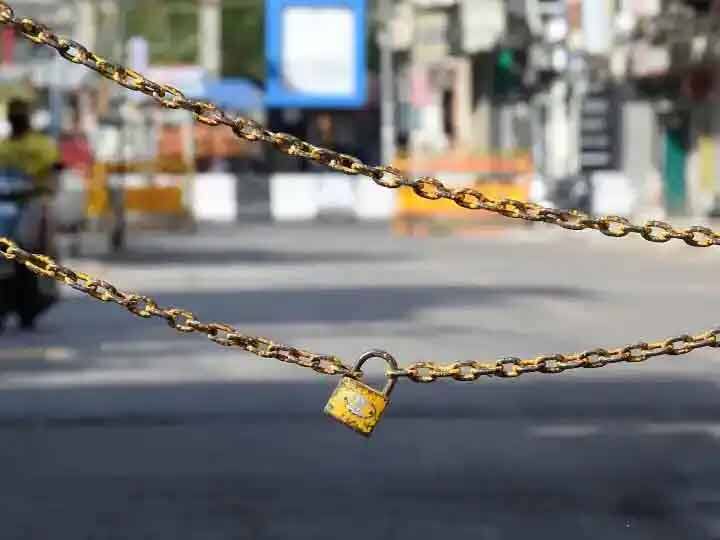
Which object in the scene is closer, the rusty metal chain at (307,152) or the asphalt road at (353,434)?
the rusty metal chain at (307,152)

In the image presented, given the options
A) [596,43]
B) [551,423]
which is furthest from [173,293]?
[596,43]

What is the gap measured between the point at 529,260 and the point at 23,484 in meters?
24.8

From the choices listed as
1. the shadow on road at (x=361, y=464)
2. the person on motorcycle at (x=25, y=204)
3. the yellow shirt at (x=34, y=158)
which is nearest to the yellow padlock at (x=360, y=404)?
the shadow on road at (x=361, y=464)

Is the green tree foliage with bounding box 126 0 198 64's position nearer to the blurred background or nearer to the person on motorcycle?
the blurred background

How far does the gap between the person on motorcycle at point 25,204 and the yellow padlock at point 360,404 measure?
1192 centimetres

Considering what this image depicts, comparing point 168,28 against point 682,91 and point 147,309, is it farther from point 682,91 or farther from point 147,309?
point 147,309

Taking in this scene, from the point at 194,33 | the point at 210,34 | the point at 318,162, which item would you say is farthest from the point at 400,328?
the point at 194,33

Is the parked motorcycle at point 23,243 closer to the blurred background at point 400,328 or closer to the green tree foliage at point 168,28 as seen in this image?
the blurred background at point 400,328

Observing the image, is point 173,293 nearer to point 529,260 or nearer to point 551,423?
point 529,260

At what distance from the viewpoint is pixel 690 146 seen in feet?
187

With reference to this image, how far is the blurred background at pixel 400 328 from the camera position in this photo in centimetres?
859

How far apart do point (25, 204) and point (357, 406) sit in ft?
41.0

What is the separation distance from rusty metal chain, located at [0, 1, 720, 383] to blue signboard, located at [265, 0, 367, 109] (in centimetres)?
6992

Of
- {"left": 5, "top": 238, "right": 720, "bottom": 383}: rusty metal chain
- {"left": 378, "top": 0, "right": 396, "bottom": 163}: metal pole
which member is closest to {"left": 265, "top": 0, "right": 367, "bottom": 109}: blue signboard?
{"left": 378, "top": 0, "right": 396, "bottom": 163}: metal pole
